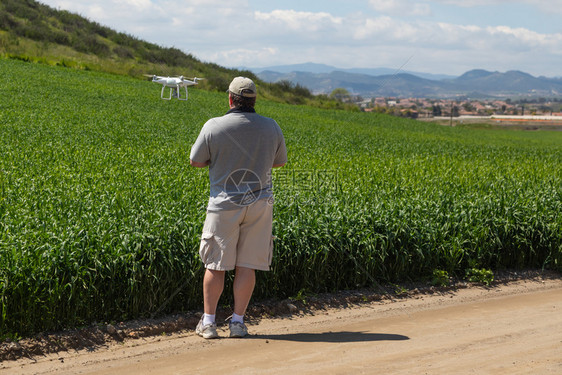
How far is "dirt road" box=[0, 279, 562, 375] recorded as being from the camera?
4770 millimetres

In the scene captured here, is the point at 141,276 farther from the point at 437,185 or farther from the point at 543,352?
the point at 437,185

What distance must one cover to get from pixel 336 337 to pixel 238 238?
1.43 meters

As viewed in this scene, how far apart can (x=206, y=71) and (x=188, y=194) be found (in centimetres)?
3339

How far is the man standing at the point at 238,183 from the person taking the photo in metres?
4.98

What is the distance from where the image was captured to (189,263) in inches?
238

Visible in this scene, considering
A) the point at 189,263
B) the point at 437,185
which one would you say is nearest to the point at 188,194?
the point at 189,263


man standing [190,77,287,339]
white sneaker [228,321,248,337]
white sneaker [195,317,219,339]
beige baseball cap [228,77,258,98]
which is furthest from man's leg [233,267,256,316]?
beige baseball cap [228,77,258,98]

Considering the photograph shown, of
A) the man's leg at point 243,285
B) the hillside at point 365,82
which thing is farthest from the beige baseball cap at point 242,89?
the hillside at point 365,82

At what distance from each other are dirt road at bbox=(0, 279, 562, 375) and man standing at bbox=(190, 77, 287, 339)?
26.0 inches
